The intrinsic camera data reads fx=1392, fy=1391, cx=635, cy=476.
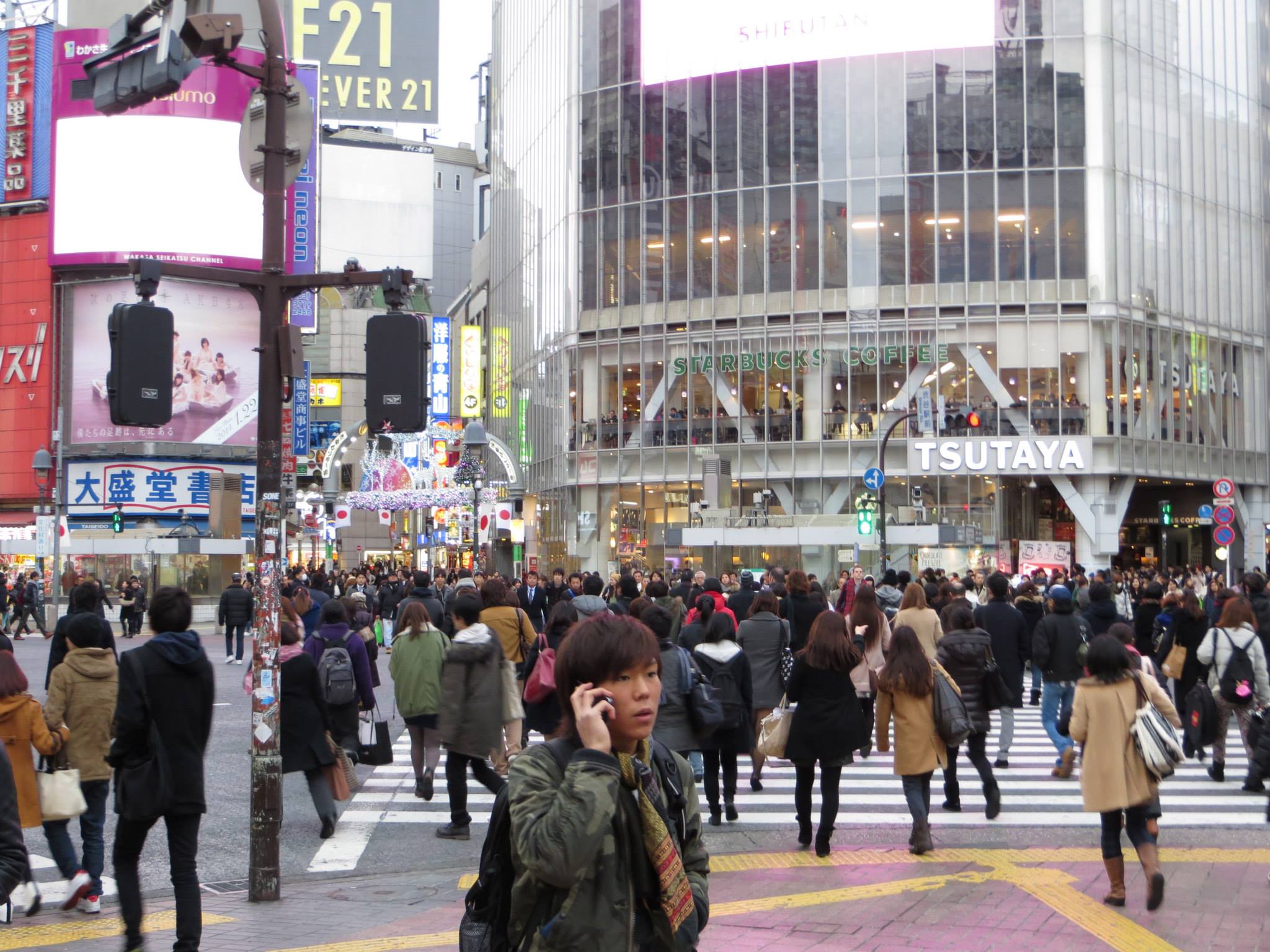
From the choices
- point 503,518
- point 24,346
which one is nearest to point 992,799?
point 503,518

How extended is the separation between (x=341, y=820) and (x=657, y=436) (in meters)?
37.4

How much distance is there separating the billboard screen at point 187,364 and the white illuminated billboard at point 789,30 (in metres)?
23.0

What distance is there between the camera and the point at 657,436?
48.4m

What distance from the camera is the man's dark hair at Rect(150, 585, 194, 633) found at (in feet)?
23.2

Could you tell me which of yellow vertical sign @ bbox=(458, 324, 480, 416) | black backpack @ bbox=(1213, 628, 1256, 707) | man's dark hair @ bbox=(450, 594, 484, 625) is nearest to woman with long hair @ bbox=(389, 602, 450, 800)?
man's dark hair @ bbox=(450, 594, 484, 625)

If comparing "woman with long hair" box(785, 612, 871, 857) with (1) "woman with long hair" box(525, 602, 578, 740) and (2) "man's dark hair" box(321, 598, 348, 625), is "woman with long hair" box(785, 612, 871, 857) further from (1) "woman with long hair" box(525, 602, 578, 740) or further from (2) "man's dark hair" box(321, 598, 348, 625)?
(2) "man's dark hair" box(321, 598, 348, 625)

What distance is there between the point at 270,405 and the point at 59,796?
268cm

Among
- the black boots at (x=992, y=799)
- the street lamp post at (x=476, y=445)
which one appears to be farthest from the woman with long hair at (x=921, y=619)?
the street lamp post at (x=476, y=445)

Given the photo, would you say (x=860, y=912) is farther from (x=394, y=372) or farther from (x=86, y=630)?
(x=86, y=630)

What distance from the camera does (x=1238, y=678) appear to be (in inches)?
470

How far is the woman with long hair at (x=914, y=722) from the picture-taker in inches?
379

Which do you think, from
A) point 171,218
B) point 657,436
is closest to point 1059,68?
point 657,436

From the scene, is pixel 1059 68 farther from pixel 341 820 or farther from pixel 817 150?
pixel 341 820

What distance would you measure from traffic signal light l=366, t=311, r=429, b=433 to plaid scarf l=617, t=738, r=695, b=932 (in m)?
5.21
